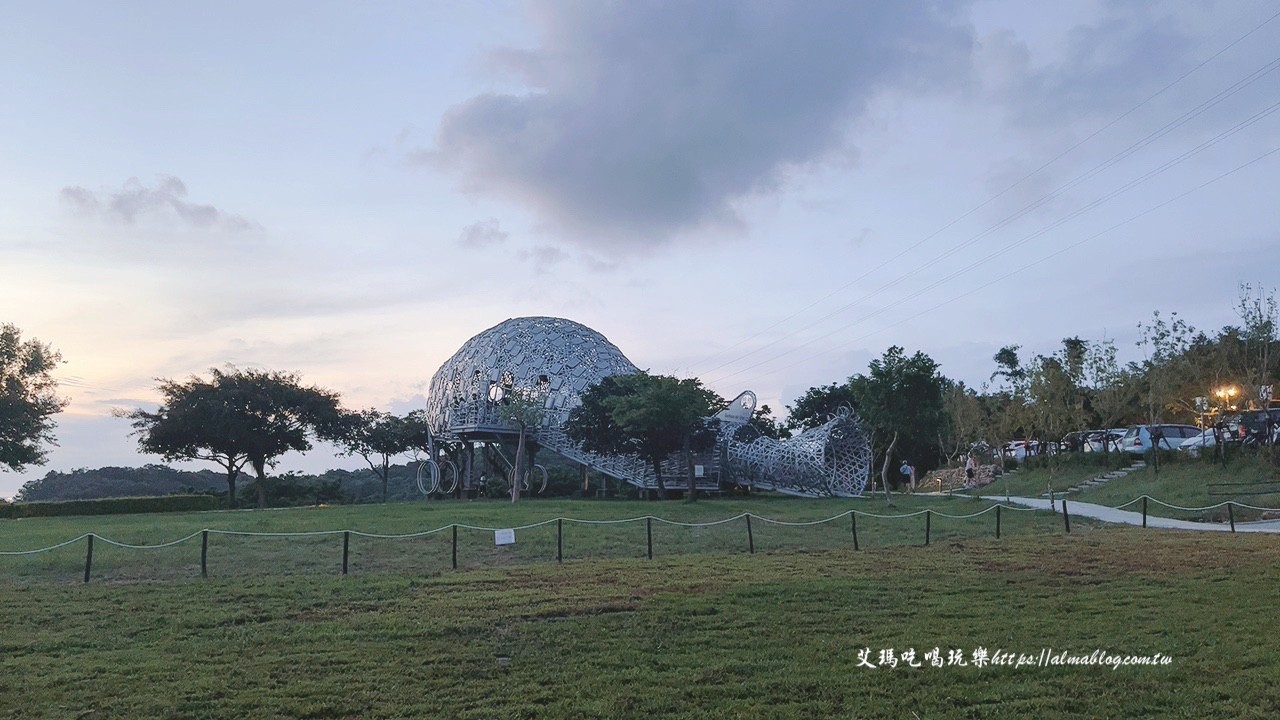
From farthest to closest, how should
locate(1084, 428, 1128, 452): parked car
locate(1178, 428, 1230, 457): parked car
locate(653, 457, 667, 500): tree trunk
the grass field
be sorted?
locate(1084, 428, 1128, 452): parked car, locate(653, 457, 667, 500): tree trunk, locate(1178, 428, 1230, 457): parked car, the grass field

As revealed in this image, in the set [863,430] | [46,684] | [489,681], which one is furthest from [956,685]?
[863,430]

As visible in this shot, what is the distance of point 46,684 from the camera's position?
9102 mm

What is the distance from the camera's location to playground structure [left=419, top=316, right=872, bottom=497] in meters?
43.2

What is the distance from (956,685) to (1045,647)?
1908 millimetres

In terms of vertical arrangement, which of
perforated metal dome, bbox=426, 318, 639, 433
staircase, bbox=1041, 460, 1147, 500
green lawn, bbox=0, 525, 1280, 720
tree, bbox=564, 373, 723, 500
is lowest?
green lawn, bbox=0, 525, 1280, 720

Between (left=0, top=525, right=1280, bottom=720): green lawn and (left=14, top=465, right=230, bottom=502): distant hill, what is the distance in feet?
201

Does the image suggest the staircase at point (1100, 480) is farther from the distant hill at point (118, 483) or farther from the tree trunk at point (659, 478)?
the distant hill at point (118, 483)

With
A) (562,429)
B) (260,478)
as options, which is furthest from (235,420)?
(562,429)

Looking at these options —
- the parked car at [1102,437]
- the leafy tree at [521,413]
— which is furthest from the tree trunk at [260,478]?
the parked car at [1102,437]

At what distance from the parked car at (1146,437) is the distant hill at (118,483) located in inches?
2344

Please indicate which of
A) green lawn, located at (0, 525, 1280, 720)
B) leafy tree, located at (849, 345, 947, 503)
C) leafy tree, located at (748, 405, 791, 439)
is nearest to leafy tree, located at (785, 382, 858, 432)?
leafy tree, located at (748, 405, 791, 439)

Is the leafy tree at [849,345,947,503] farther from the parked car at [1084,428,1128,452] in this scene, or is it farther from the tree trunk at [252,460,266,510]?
the tree trunk at [252,460,266,510]

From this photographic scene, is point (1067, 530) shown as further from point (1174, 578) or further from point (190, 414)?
point (190, 414)

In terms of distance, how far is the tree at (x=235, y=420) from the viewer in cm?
4816
